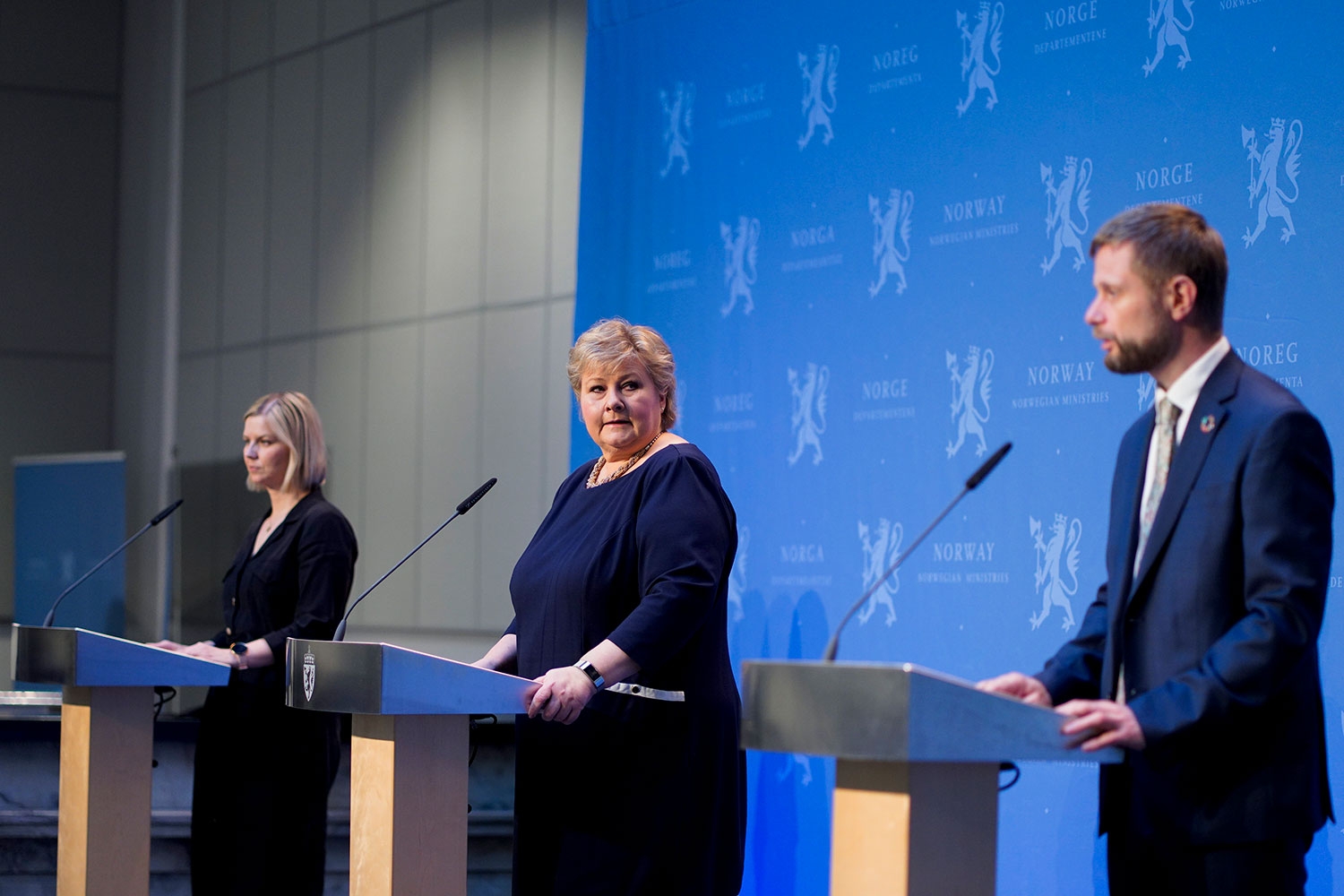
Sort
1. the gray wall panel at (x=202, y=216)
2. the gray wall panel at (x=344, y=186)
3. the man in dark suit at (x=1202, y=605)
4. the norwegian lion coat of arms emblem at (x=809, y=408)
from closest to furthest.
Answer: the man in dark suit at (x=1202, y=605) < the norwegian lion coat of arms emblem at (x=809, y=408) < the gray wall panel at (x=344, y=186) < the gray wall panel at (x=202, y=216)

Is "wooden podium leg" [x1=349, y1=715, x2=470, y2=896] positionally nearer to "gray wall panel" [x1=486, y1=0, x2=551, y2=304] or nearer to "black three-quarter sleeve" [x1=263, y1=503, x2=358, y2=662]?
"black three-quarter sleeve" [x1=263, y1=503, x2=358, y2=662]

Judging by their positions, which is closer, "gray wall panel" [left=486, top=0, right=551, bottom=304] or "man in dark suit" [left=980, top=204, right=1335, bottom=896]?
"man in dark suit" [left=980, top=204, right=1335, bottom=896]

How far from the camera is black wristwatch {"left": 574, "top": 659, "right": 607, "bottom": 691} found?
2500mm

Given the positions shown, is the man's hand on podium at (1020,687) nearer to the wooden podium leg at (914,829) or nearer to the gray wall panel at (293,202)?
the wooden podium leg at (914,829)

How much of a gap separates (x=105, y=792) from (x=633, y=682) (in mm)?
1541

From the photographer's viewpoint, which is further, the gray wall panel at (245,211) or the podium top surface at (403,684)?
the gray wall panel at (245,211)

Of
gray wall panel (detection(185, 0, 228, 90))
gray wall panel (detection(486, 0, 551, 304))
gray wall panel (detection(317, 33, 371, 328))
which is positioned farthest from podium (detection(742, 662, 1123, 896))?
gray wall panel (detection(185, 0, 228, 90))

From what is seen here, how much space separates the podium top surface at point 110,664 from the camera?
3.37 metres

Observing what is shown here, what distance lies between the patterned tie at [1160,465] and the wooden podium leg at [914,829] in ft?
1.29

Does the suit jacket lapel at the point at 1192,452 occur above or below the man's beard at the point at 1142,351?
below

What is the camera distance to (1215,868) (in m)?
1.80

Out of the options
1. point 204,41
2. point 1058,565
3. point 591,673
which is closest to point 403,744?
point 591,673

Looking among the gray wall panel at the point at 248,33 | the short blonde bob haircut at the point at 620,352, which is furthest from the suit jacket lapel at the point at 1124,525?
the gray wall panel at the point at 248,33

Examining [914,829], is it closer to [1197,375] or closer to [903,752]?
[903,752]
